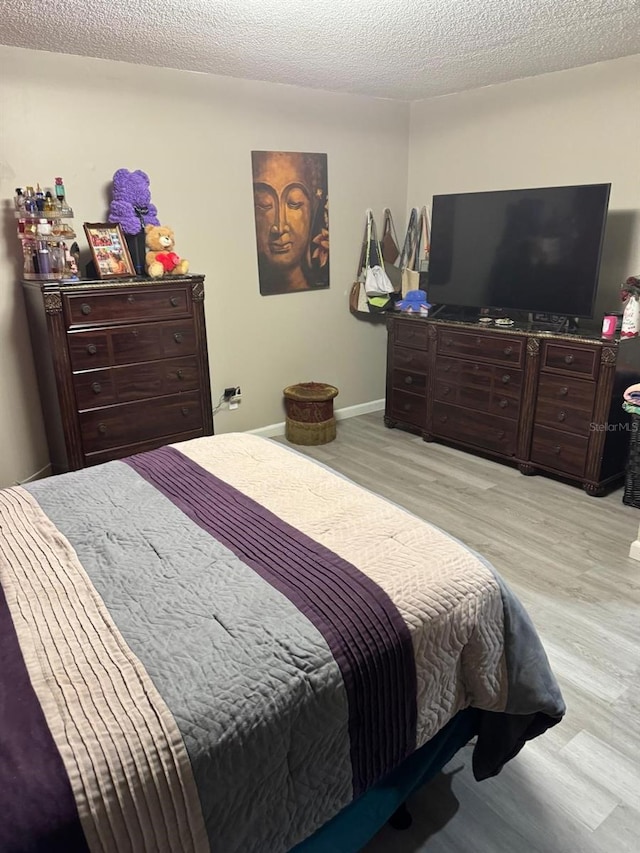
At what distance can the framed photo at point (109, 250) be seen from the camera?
306 cm

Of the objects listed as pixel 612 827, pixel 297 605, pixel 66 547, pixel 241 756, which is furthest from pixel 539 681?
pixel 66 547

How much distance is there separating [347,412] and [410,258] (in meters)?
1.27

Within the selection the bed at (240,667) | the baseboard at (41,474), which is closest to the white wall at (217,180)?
the baseboard at (41,474)

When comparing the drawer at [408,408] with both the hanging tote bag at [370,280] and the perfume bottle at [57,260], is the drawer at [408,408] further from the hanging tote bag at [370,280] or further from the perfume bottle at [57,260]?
the perfume bottle at [57,260]

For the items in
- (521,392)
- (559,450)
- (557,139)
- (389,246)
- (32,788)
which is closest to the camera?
(32,788)

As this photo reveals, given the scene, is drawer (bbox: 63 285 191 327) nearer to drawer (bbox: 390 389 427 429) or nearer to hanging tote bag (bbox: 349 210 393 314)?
hanging tote bag (bbox: 349 210 393 314)

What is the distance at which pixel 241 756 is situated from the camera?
37.9 inches

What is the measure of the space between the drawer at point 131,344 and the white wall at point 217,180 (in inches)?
20.9

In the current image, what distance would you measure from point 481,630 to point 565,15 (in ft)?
8.86

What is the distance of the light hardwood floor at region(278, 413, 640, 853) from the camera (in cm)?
149

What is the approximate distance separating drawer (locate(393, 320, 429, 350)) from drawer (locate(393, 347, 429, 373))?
1.6 inches

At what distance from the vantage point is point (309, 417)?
4.07 m

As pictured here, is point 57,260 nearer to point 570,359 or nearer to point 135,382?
point 135,382

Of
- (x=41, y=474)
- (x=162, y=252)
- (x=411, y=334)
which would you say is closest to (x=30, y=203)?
(x=162, y=252)
